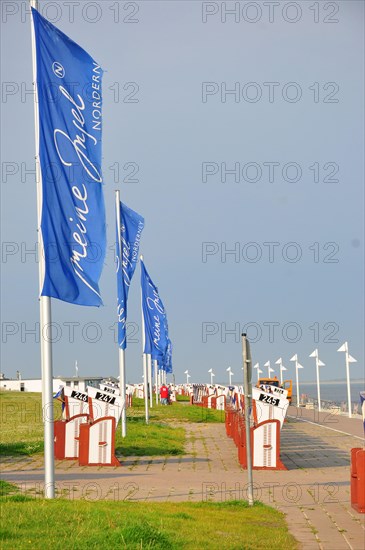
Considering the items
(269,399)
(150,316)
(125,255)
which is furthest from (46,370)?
(150,316)

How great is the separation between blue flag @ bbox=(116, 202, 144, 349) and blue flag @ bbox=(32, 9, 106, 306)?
10906 millimetres

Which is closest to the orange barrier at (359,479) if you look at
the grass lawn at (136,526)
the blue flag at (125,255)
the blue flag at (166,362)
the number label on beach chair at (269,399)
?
the grass lawn at (136,526)

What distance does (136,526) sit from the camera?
28.8 feet

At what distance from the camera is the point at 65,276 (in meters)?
12.2

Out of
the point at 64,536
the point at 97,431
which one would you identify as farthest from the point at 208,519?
the point at 97,431

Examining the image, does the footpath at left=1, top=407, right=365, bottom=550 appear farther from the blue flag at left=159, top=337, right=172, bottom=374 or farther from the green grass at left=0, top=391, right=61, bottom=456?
the blue flag at left=159, top=337, right=172, bottom=374

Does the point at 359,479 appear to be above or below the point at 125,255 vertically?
below

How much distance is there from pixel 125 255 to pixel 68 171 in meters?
13.0

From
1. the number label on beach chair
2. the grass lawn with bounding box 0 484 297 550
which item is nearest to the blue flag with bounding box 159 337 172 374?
the number label on beach chair

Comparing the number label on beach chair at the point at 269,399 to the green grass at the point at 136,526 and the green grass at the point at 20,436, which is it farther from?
Answer: the green grass at the point at 136,526

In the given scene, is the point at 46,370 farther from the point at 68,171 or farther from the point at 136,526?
the point at 136,526

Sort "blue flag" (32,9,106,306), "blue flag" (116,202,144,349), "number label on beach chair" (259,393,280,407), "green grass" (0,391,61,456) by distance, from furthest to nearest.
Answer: "blue flag" (116,202,144,349) → "green grass" (0,391,61,456) → "number label on beach chair" (259,393,280,407) → "blue flag" (32,9,106,306)

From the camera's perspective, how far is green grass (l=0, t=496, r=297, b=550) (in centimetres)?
842

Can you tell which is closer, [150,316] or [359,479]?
[359,479]
